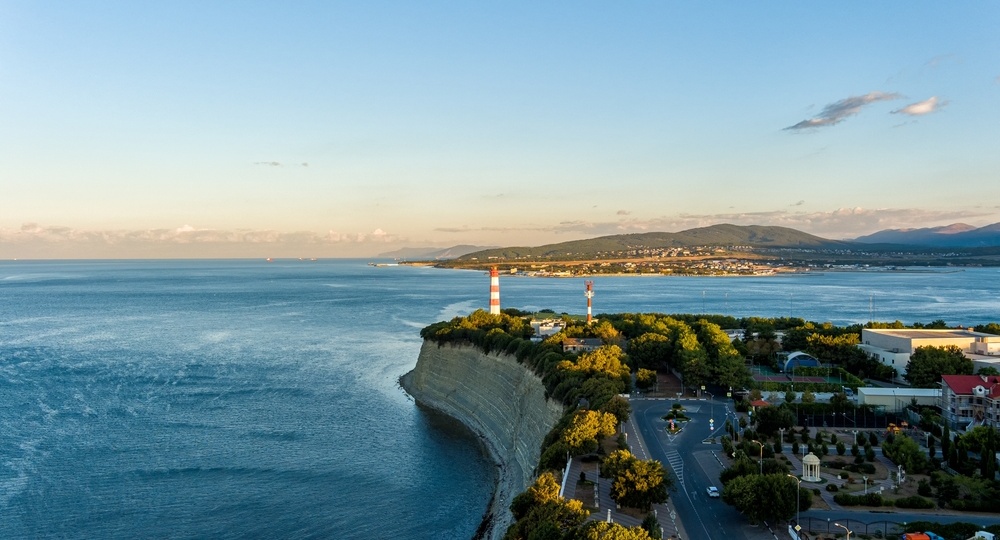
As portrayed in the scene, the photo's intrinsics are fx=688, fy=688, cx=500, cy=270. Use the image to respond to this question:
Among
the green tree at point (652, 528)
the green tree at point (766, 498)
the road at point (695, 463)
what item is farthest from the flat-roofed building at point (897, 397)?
the green tree at point (652, 528)

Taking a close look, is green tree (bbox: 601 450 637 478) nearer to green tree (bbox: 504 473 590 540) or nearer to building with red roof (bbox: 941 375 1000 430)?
green tree (bbox: 504 473 590 540)

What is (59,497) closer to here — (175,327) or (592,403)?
(592,403)

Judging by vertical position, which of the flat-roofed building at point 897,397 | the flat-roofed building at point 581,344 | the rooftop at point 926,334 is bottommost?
the flat-roofed building at point 897,397

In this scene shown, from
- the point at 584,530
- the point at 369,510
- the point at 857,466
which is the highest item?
the point at 584,530

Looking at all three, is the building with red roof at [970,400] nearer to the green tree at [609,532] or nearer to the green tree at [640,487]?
the green tree at [640,487]

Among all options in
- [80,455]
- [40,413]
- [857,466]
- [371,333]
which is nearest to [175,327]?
[371,333]

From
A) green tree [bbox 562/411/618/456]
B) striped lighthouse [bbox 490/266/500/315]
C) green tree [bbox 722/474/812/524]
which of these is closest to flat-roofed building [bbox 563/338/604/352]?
striped lighthouse [bbox 490/266/500/315]
